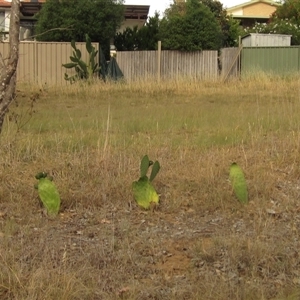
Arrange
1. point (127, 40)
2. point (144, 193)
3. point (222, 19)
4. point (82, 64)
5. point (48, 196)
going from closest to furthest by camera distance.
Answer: point (48, 196), point (144, 193), point (82, 64), point (127, 40), point (222, 19)

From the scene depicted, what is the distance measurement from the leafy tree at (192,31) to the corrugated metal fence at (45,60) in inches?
115

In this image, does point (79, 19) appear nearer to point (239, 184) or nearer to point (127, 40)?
point (127, 40)

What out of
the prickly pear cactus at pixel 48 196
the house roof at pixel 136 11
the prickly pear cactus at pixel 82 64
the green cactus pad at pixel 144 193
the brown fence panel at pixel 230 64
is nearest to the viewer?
the prickly pear cactus at pixel 48 196

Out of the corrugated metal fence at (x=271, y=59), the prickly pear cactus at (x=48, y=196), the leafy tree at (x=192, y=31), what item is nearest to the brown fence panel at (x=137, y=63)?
the leafy tree at (x=192, y=31)

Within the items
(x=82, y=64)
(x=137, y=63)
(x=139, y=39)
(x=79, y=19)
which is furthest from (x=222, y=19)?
(x=82, y=64)

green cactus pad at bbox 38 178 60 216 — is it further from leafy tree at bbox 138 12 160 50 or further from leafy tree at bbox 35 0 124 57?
leafy tree at bbox 138 12 160 50

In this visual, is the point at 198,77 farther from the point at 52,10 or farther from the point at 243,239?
the point at 243,239

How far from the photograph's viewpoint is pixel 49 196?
5086 mm

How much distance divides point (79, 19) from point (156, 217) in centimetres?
1628

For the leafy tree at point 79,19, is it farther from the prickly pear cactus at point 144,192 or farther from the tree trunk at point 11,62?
the prickly pear cactus at point 144,192

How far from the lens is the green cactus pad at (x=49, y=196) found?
5066mm

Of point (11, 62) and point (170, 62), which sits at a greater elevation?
point (170, 62)

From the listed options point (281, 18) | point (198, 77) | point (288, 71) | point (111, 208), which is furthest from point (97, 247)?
point (281, 18)

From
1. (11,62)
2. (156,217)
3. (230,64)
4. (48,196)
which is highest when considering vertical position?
(230,64)
